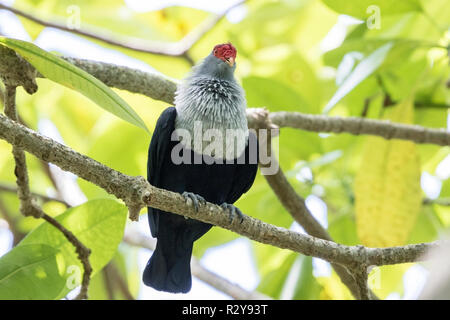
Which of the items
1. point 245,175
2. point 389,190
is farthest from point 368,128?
point 245,175

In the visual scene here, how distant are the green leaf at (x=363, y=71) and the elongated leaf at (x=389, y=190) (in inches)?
25.3

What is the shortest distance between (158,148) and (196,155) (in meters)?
0.24

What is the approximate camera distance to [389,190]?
3982 millimetres

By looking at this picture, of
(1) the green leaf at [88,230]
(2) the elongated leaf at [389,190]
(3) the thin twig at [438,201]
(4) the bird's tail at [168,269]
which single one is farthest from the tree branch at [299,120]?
(4) the bird's tail at [168,269]

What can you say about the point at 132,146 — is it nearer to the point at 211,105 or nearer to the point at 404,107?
the point at 211,105

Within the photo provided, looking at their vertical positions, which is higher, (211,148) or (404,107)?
(404,107)

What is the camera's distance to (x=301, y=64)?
471 cm

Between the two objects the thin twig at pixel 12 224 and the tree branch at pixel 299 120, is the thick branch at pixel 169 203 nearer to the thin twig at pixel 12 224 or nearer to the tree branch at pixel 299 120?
the tree branch at pixel 299 120

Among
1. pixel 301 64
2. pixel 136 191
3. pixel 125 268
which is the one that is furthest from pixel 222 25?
pixel 136 191

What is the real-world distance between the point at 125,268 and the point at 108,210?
7.46ft

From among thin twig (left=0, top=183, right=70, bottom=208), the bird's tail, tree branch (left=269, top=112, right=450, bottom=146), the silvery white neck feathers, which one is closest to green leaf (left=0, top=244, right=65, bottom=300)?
the bird's tail

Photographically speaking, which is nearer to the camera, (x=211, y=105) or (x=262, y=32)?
(x=211, y=105)

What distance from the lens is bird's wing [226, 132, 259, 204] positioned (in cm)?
371

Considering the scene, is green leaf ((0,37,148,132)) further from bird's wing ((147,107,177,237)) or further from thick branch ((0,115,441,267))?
bird's wing ((147,107,177,237))
